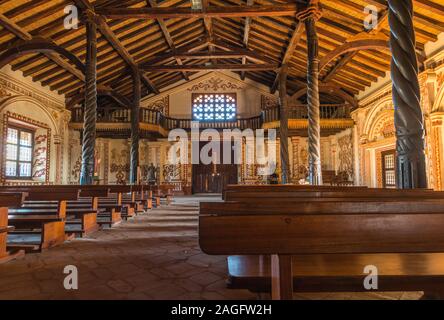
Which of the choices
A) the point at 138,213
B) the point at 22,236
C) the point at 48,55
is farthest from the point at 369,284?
the point at 48,55

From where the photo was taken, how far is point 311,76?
7.62m

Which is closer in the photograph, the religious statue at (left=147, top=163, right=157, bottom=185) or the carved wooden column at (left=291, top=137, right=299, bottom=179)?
the religious statue at (left=147, top=163, right=157, bottom=185)

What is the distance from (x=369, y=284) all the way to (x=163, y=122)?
46.7 ft

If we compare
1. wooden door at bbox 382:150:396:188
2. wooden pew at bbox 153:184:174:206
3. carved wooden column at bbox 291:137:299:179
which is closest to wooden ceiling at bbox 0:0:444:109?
carved wooden column at bbox 291:137:299:179

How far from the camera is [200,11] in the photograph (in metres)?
8.58

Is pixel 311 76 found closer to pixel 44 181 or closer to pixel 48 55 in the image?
pixel 48 55

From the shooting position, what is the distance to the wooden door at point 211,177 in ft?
53.8

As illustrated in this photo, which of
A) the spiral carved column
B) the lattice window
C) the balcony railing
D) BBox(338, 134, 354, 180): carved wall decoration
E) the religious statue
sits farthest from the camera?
the religious statue

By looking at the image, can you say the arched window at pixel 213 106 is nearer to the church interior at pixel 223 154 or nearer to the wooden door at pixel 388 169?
the church interior at pixel 223 154

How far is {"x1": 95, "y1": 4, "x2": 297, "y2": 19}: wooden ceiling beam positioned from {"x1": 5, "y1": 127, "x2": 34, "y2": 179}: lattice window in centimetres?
532

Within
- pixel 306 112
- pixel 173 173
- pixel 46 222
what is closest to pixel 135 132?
pixel 173 173

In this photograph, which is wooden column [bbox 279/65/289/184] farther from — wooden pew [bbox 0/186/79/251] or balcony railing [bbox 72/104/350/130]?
wooden pew [bbox 0/186/79/251]

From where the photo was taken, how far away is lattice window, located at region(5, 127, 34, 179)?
9687 mm

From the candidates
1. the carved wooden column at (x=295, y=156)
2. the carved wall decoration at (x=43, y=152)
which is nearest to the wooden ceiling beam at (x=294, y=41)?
the carved wooden column at (x=295, y=156)
